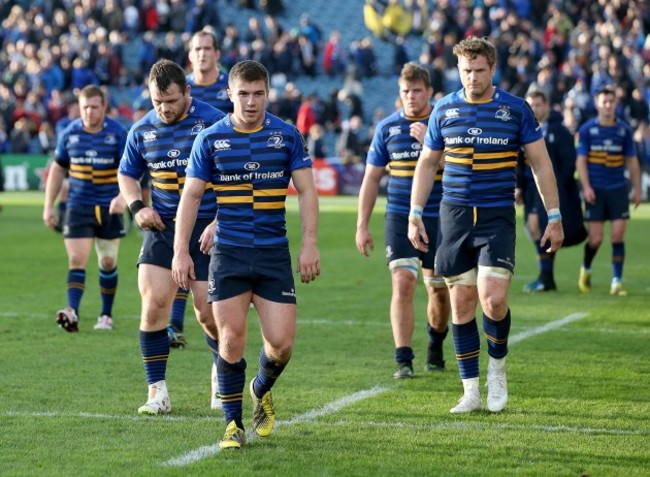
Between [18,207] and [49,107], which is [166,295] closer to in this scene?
[18,207]

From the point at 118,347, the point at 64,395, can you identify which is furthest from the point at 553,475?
the point at 118,347

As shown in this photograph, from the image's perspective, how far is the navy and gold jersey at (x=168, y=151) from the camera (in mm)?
8562

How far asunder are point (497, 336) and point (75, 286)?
5.44 meters

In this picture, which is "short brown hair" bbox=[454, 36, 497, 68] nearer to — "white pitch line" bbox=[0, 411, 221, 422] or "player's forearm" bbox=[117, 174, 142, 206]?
"player's forearm" bbox=[117, 174, 142, 206]

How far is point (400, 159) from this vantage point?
9.97 m

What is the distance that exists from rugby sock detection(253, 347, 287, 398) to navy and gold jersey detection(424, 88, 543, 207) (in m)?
1.80

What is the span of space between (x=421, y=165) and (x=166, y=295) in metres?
1.92

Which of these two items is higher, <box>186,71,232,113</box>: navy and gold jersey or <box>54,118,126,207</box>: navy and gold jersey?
<box>186,71,232,113</box>: navy and gold jersey

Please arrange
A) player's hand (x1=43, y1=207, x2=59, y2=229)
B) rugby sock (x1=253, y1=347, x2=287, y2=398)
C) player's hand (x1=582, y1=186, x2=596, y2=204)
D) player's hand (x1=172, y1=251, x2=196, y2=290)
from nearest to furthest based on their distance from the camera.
A: player's hand (x1=172, y1=251, x2=196, y2=290), rugby sock (x1=253, y1=347, x2=287, y2=398), player's hand (x1=43, y1=207, x2=59, y2=229), player's hand (x1=582, y1=186, x2=596, y2=204)

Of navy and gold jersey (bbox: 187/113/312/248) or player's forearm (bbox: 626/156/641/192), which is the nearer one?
navy and gold jersey (bbox: 187/113/312/248)

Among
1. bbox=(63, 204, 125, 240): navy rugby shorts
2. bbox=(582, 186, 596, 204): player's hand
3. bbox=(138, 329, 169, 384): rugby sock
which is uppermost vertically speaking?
bbox=(63, 204, 125, 240): navy rugby shorts

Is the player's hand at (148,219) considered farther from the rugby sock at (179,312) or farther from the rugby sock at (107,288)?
the rugby sock at (107,288)

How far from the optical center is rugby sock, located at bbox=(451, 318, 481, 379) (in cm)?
859

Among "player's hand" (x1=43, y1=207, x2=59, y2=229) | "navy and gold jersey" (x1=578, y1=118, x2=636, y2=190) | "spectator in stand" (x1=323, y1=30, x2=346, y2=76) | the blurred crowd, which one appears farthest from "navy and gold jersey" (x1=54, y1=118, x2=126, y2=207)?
"spectator in stand" (x1=323, y1=30, x2=346, y2=76)
